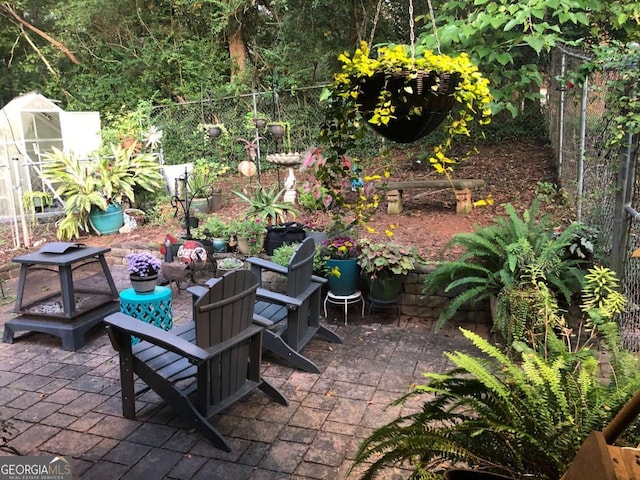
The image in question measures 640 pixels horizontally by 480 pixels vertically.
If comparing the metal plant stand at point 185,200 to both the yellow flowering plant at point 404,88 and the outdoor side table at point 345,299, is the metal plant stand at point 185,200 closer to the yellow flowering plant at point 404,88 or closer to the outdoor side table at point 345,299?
the outdoor side table at point 345,299

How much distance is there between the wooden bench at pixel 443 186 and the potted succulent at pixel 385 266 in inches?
65.7

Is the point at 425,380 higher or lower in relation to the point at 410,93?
lower

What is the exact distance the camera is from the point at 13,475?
1848 millimetres

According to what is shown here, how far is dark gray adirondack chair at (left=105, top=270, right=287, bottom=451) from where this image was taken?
2.48 metres

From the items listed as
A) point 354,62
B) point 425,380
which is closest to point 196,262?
point 425,380

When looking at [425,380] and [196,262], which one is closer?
[425,380]

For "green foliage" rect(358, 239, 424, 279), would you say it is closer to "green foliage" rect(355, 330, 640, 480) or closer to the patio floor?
the patio floor

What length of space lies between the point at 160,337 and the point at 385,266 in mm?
1873

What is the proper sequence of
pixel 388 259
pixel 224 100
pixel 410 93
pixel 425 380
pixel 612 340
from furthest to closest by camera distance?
pixel 224 100 < pixel 388 259 < pixel 425 380 < pixel 410 93 < pixel 612 340

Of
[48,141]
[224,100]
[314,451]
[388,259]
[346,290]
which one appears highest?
[224,100]

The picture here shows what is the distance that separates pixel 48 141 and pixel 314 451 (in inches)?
297

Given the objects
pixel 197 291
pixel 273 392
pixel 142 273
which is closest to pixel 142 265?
pixel 142 273

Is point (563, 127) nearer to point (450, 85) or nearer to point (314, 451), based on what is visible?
A: point (450, 85)

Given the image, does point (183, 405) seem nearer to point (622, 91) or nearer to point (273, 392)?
point (273, 392)
